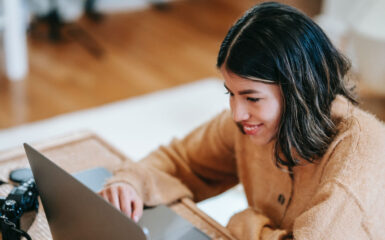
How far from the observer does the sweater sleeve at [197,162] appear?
119cm

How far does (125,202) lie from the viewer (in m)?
1.07

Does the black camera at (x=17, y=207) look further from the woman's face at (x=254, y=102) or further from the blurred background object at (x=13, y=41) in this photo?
the blurred background object at (x=13, y=41)

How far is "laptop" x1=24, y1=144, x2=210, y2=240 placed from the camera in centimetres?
67

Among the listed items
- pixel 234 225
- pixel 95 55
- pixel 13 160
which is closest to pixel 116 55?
pixel 95 55

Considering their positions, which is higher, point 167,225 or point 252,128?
point 252,128

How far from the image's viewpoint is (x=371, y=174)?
904 millimetres

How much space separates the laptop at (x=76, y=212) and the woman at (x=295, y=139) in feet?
0.55

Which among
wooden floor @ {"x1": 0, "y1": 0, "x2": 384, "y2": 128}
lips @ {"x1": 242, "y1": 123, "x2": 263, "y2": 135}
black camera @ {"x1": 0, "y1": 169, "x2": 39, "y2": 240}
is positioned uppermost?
lips @ {"x1": 242, "y1": 123, "x2": 263, "y2": 135}

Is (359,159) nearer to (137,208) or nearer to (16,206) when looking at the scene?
(137,208)

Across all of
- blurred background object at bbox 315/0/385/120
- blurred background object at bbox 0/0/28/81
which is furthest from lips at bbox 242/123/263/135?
blurred background object at bbox 0/0/28/81

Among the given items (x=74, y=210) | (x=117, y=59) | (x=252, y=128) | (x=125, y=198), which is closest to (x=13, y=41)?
(x=117, y=59)

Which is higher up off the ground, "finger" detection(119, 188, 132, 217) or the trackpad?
"finger" detection(119, 188, 132, 217)

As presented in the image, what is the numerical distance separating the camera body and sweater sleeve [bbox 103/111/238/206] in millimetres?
201

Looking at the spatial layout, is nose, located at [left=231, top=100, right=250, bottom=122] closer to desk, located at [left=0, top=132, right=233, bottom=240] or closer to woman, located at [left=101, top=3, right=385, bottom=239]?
woman, located at [left=101, top=3, right=385, bottom=239]
